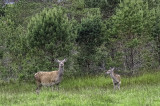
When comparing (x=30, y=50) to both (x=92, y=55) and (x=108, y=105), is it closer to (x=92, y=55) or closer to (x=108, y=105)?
(x=92, y=55)

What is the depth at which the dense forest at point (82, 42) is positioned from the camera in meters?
19.9

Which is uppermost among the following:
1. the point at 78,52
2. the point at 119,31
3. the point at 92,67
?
the point at 119,31

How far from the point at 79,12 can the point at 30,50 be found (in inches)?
255

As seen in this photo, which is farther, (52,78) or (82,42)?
(82,42)

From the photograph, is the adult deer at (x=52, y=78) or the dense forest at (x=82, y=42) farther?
the dense forest at (x=82, y=42)

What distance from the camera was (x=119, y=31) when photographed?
2169 centimetres

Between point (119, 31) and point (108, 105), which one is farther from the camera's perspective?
point (119, 31)

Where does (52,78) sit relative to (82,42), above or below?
below

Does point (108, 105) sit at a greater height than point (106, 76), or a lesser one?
greater

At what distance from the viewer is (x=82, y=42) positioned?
73.0ft

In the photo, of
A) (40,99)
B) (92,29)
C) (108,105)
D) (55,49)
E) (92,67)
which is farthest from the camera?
(92,67)

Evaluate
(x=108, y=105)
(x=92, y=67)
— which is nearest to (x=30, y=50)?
(x=92, y=67)

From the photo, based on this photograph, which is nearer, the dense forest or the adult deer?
the adult deer

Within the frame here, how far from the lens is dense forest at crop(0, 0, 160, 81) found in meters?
19.9
